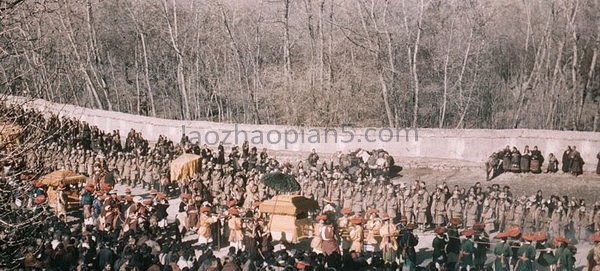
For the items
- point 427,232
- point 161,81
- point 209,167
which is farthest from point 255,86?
point 427,232

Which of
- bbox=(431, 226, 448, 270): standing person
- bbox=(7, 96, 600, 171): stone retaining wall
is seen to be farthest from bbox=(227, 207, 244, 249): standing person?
bbox=(7, 96, 600, 171): stone retaining wall

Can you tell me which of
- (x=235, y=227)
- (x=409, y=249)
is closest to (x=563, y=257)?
(x=409, y=249)

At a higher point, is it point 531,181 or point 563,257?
point 531,181

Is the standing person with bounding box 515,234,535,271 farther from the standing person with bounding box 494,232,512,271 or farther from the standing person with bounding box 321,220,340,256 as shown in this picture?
the standing person with bounding box 321,220,340,256

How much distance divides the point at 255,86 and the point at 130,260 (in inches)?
1132

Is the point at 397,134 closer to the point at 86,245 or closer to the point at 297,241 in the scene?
the point at 297,241

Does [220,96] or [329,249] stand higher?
[220,96]

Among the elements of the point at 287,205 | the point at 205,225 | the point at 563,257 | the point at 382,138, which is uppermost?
the point at 382,138

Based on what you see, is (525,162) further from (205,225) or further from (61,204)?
(61,204)

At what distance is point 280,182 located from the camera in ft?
60.4

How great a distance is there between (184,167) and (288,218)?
21.6 feet

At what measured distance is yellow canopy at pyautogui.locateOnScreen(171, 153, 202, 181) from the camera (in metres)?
22.9

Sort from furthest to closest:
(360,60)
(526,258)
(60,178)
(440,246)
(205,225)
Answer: (360,60) → (60,178) → (205,225) → (440,246) → (526,258)

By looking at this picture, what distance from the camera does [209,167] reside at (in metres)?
23.1
